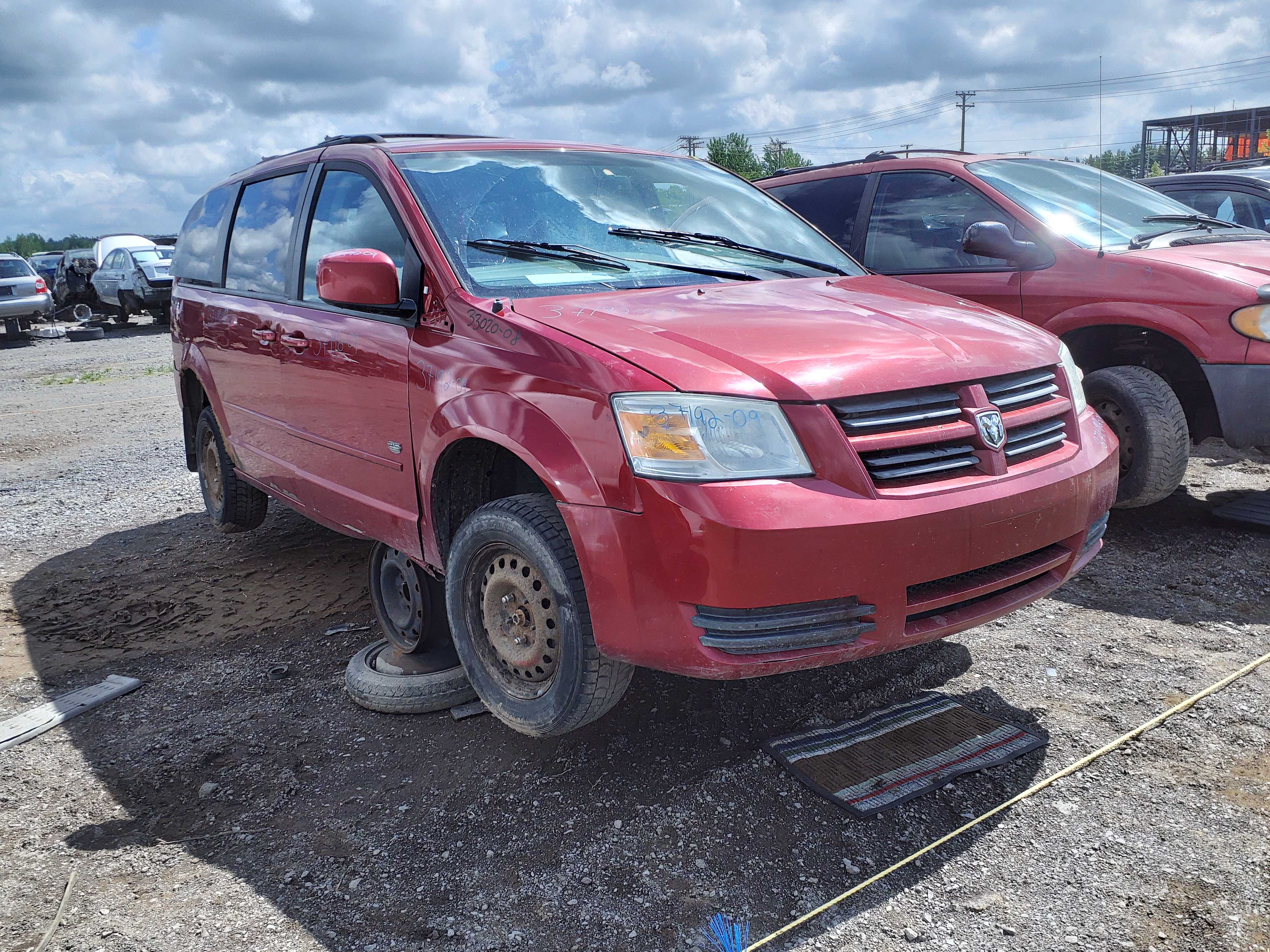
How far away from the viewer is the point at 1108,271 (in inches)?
193

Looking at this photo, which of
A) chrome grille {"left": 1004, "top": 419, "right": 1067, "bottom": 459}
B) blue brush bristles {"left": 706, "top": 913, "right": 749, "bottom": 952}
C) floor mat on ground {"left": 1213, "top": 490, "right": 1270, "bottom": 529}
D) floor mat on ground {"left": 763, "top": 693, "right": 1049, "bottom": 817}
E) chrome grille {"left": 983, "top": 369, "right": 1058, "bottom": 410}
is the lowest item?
blue brush bristles {"left": 706, "top": 913, "right": 749, "bottom": 952}

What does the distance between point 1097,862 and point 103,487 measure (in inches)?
269

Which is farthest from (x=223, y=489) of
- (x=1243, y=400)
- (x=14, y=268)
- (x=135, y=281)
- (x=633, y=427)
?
(x=135, y=281)

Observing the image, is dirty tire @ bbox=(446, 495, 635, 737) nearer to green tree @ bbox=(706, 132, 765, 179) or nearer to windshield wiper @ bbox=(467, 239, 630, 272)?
windshield wiper @ bbox=(467, 239, 630, 272)

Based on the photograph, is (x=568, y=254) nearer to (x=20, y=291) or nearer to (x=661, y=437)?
(x=661, y=437)

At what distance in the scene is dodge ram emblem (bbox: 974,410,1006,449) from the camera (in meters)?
2.66

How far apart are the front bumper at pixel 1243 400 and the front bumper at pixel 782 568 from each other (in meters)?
2.47

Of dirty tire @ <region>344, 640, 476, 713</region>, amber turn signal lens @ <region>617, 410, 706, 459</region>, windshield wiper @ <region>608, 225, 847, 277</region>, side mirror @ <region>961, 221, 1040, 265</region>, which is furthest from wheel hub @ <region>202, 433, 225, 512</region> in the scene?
side mirror @ <region>961, 221, 1040, 265</region>

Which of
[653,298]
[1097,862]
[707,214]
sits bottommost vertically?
[1097,862]

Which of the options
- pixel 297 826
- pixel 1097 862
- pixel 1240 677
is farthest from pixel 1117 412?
pixel 297 826

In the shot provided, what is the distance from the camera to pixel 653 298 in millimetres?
3104

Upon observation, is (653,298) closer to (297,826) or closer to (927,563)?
A: (927,563)

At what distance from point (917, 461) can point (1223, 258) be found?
10.7ft

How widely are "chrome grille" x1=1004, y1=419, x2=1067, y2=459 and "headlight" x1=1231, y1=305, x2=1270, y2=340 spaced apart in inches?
81.7
